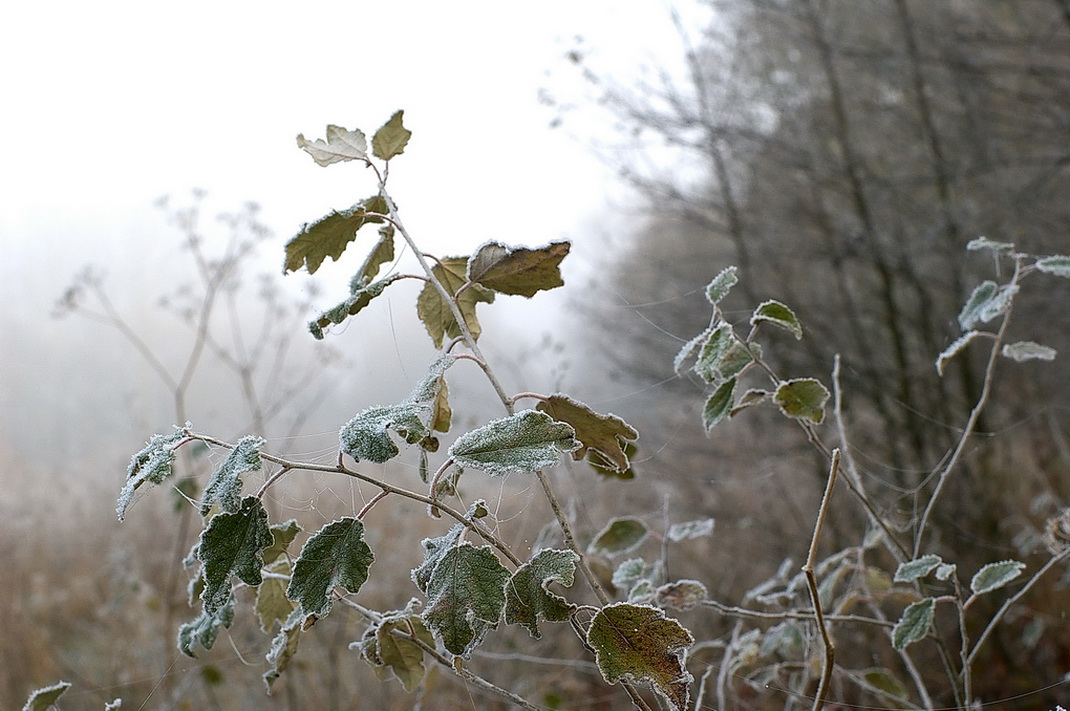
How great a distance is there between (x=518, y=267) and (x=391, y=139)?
0.13 m

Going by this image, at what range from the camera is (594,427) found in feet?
1.48

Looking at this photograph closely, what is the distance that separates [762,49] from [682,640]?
2.71 m

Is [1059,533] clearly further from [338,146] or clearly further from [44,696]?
[44,696]

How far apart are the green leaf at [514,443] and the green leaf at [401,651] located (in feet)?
0.59

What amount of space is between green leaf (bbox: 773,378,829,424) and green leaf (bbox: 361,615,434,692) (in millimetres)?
289

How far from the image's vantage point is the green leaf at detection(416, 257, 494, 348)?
51 centimetres

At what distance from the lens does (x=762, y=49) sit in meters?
2.70

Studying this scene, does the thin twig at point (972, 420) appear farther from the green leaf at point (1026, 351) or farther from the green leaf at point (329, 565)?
the green leaf at point (329, 565)

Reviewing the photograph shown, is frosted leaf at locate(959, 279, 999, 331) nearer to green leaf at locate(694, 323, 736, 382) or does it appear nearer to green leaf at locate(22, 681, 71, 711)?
green leaf at locate(694, 323, 736, 382)

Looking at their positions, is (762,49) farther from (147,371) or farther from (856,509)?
(147,371)

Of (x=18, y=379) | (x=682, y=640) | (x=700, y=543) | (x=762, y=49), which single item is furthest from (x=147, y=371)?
(x=682, y=640)

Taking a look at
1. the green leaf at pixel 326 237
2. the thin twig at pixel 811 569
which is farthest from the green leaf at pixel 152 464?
the thin twig at pixel 811 569

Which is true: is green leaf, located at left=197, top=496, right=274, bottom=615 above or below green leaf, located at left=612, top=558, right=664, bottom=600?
above

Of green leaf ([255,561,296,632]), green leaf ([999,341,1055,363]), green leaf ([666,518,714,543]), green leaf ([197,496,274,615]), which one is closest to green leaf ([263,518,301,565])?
green leaf ([255,561,296,632])
